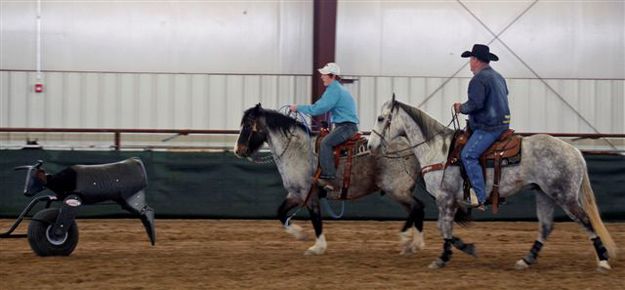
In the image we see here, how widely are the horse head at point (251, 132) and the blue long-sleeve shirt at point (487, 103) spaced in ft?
8.45

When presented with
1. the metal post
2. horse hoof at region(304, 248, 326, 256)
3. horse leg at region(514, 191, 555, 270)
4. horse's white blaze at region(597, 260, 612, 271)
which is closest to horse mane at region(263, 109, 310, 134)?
horse hoof at region(304, 248, 326, 256)

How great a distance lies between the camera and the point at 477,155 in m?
9.73

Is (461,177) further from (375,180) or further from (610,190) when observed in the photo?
(610,190)

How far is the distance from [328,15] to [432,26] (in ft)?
7.23

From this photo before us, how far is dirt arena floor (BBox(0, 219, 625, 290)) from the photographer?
8.81 metres

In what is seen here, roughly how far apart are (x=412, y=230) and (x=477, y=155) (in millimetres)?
1765

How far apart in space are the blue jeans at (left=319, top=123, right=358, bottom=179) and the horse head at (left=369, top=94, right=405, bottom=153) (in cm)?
75

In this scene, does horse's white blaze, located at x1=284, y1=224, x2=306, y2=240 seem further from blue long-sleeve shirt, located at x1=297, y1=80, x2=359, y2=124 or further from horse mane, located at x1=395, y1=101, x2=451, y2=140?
horse mane, located at x1=395, y1=101, x2=451, y2=140

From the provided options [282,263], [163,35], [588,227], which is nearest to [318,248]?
[282,263]

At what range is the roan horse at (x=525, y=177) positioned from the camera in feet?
31.6

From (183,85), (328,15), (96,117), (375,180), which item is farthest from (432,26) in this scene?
(375,180)

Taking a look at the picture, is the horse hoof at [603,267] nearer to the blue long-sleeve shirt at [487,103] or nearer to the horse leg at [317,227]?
the blue long-sleeve shirt at [487,103]

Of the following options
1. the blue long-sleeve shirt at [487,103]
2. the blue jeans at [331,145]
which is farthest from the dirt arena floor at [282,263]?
the blue long-sleeve shirt at [487,103]

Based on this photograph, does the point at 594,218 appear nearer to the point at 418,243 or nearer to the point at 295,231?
the point at 418,243
